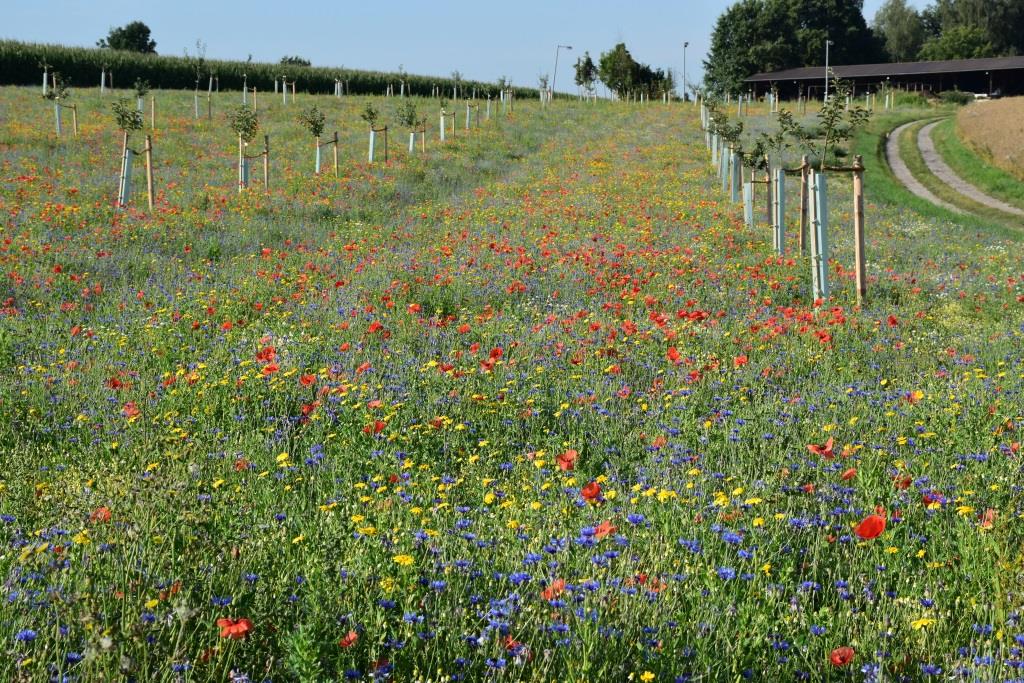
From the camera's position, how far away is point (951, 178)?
33625mm

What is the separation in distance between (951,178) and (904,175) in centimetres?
190

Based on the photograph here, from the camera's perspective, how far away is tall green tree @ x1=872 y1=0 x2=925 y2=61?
10619 centimetres

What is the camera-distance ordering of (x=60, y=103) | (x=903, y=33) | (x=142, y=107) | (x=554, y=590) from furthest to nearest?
1. (x=903, y=33)
2. (x=142, y=107)
3. (x=60, y=103)
4. (x=554, y=590)

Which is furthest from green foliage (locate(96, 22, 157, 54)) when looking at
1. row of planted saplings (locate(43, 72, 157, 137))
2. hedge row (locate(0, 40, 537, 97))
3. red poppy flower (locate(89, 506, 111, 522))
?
red poppy flower (locate(89, 506, 111, 522))

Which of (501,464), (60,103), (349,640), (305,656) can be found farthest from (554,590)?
(60,103)

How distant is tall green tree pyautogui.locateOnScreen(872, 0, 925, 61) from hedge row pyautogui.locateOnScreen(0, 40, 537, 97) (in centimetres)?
5722

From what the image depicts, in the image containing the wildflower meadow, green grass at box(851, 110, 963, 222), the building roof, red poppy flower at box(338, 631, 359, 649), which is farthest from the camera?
the building roof

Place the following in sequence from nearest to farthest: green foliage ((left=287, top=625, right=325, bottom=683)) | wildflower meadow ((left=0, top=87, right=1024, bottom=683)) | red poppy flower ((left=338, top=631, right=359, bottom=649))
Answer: green foliage ((left=287, top=625, right=325, bottom=683)) → red poppy flower ((left=338, top=631, right=359, bottom=649)) → wildflower meadow ((left=0, top=87, right=1024, bottom=683))

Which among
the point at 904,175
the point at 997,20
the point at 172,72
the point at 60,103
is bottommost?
the point at 904,175

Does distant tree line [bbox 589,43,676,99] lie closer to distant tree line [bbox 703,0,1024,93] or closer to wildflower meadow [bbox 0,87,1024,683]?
distant tree line [bbox 703,0,1024,93]

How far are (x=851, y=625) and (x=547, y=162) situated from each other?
2966cm

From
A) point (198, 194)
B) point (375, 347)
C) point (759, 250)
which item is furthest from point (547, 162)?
point (375, 347)

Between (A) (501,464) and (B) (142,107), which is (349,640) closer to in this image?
(A) (501,464)

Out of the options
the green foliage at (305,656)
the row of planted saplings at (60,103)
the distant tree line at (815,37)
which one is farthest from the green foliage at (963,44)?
the green foliage at (305,656)
